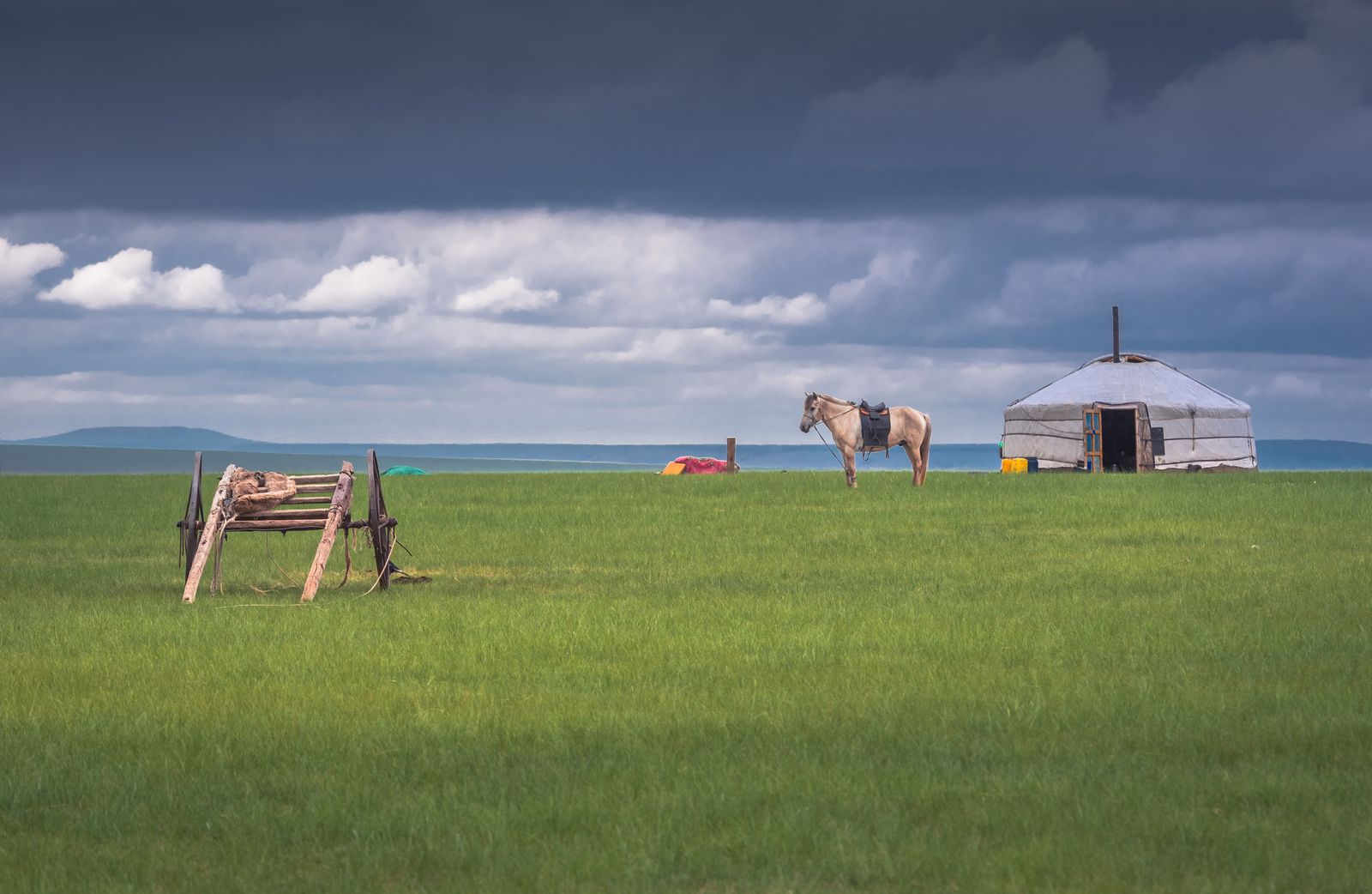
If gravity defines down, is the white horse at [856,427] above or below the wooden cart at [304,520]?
above

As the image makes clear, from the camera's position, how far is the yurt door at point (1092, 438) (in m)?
52.8

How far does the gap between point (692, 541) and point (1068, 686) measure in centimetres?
1380

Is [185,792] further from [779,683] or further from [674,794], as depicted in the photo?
[779,683]

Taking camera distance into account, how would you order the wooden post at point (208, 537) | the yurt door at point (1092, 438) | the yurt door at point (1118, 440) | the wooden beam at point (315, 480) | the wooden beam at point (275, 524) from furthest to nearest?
the yurt door at point (1118, 440) → the yurt door at point (1092, 438) → the wooden beam at point (315, 480) → the wooden beam at point (275, 524) → the wooden post at point (208, 537)

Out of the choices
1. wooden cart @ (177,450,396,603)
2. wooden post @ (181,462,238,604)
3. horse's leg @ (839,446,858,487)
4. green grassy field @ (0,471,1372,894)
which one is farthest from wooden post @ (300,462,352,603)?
horse's leg @ (839,446,858,487)

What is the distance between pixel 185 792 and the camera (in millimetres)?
7434

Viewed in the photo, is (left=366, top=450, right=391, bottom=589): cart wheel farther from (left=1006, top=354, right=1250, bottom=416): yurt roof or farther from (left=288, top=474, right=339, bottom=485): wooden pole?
(left=1006, top=354, right=1250, bottom=416): yurt roof

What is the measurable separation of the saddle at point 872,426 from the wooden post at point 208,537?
1084 inches

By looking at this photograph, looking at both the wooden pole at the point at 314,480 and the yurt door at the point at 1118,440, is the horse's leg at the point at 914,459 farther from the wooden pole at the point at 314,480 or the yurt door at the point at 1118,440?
the wooden pole at the point at 314,480

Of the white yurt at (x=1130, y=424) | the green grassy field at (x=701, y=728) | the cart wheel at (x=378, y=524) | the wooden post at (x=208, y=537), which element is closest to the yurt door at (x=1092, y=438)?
the white yurt at (x=1130, y=424)

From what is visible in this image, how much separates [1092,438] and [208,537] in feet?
137

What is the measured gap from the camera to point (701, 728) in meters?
8.78

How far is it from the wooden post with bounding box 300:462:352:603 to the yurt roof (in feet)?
135

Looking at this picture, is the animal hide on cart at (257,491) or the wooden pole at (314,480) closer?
the animal hide on cart at (257,491)
